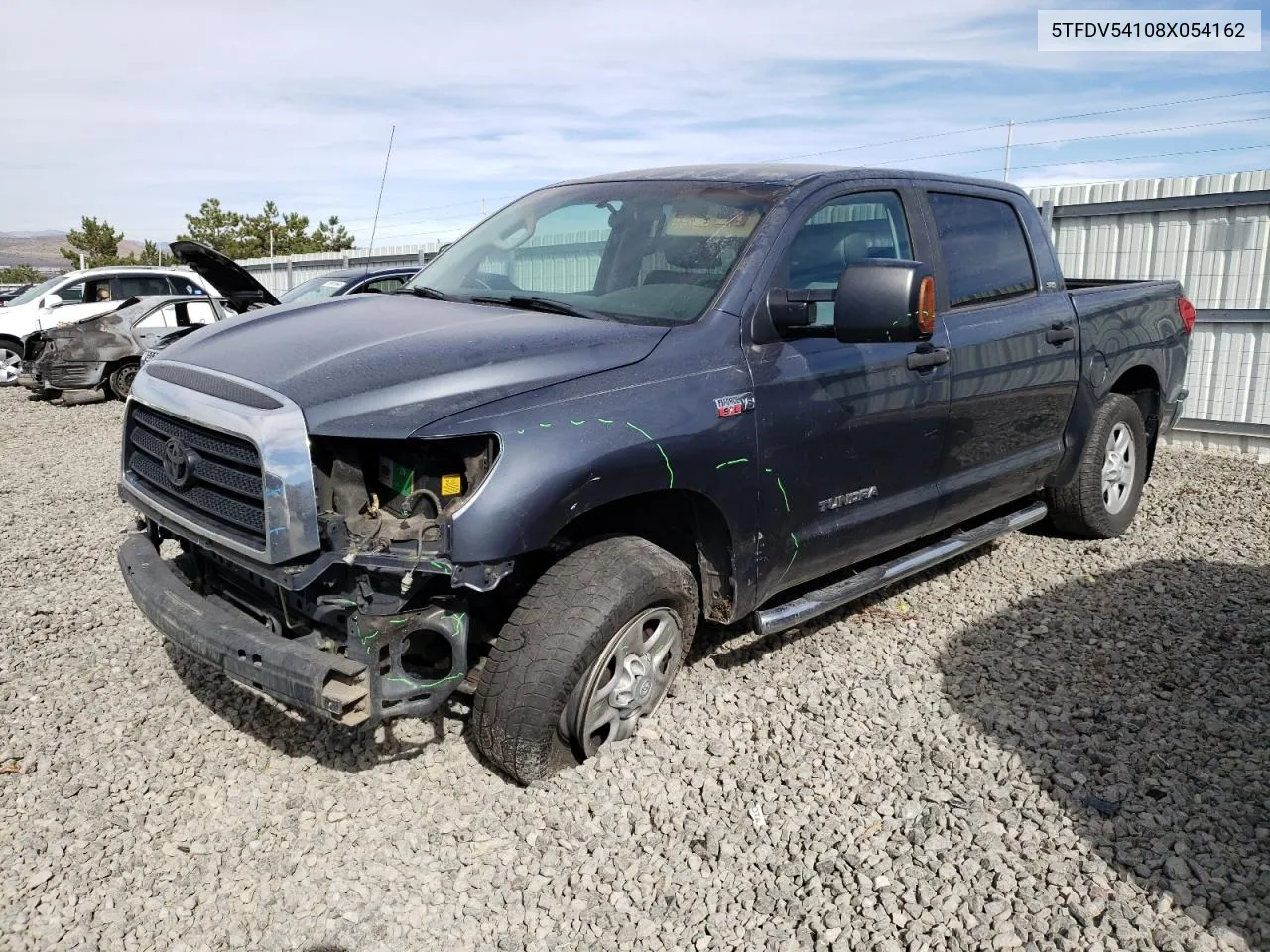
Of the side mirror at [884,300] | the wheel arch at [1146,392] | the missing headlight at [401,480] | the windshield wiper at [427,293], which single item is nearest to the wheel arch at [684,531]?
the missing headlight at [401,480]

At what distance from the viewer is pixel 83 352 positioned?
12242 mm

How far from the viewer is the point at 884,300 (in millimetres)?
3332

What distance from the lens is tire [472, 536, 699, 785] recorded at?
3.00 metres

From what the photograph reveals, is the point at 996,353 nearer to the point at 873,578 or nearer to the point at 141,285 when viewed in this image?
the point at 873,578

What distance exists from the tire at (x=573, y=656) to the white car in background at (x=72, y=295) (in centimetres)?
1326

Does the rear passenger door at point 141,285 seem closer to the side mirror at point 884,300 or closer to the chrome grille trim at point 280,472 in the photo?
the chrome grille trim at point 280,472

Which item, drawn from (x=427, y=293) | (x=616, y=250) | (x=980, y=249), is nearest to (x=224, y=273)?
(x=427, y=293)

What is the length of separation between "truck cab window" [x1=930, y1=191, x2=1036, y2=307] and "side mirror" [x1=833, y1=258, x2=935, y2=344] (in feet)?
3.85

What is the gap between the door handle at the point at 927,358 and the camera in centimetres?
409

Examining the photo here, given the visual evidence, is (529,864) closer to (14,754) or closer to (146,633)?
(14,754)

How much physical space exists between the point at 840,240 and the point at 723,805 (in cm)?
224

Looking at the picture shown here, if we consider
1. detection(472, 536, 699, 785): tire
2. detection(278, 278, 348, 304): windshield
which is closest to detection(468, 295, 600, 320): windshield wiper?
detection(472, 536, 699, 785): tire

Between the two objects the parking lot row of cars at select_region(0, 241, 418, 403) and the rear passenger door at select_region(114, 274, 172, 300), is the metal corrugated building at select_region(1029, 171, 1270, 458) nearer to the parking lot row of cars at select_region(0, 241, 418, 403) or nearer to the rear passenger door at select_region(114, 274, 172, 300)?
the parking lot row of cars at select_region(0, 241, 418, 403)

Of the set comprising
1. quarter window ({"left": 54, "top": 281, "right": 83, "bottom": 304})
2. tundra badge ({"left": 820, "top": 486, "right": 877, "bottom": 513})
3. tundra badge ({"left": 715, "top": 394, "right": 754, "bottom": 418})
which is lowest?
tundra badge ({"left": 820, "top": 486, "right": 877, "bottom": 513})
